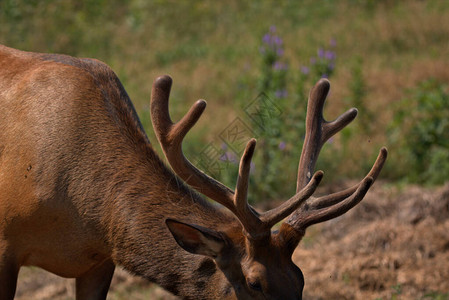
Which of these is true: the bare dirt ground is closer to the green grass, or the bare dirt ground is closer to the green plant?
the green plant

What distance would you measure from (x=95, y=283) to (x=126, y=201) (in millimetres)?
870

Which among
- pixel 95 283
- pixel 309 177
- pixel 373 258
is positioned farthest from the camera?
pixel 373 258

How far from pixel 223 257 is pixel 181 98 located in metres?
7.50

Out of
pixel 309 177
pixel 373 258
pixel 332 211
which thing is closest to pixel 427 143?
pixel 373 258

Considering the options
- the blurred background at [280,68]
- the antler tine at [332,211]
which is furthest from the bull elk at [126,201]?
the blurred background at [280,68]

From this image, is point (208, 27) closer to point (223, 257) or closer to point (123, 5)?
point (123, 5)

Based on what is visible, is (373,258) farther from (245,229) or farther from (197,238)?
(197,238)

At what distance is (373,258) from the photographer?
6312 mm

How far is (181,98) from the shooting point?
11547 mm

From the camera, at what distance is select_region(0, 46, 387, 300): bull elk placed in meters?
4.15

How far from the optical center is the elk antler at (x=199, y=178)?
159 inches

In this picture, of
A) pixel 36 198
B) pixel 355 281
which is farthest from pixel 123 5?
pixel 36 198

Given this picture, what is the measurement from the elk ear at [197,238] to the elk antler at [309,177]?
39 cm

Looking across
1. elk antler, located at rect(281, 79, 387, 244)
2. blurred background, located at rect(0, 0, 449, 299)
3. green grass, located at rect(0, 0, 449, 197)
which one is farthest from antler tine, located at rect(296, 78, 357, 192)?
green grass, located at rect(0, 0, 449, 197)
